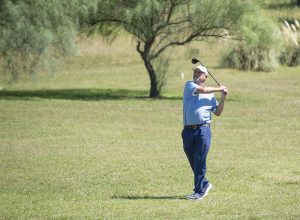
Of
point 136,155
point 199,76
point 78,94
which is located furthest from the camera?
point 78,94

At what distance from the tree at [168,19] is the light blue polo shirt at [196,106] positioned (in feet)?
65.3

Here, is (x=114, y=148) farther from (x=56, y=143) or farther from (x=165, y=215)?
(x=165, y=215)

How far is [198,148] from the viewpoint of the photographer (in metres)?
12.7

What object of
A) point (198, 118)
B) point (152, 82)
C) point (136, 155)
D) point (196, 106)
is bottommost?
point (152, 82)

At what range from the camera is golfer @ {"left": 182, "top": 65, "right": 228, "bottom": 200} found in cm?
1261

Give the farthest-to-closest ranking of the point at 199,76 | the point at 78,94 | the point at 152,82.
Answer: the point at 78,94 → the point at 152,82 → the point at 199,76

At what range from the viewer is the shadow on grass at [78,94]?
34.0 m

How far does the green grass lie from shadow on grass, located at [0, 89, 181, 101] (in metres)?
0.04

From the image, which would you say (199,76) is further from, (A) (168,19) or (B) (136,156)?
(A) (168,19)

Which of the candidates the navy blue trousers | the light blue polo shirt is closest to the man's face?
the light blue polo shirt

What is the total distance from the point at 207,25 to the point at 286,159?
16.4m

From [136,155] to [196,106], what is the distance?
6.13 m

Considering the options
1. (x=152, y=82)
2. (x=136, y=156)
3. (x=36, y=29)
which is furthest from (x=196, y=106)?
(x=152, y=82)

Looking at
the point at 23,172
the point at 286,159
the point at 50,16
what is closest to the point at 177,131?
the point at 286,159
